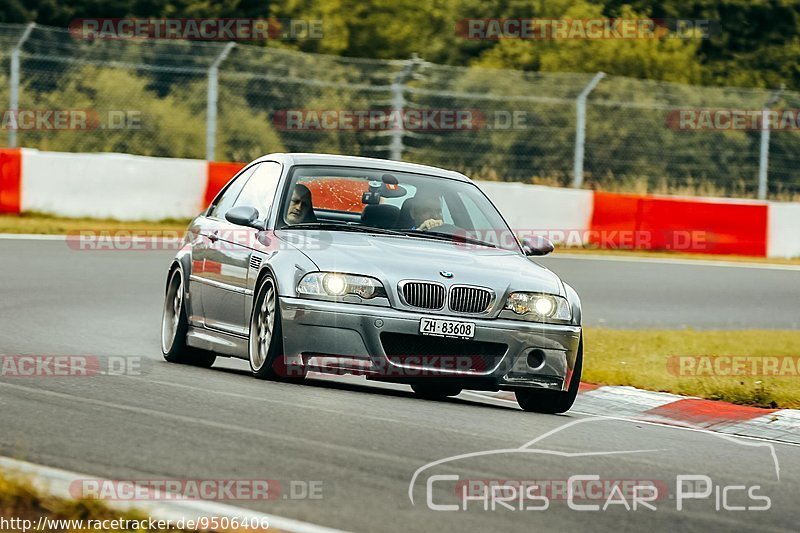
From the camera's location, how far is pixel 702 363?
40.7 feet

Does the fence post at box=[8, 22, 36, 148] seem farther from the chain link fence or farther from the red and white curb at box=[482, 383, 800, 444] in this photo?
the red and white curb at box=[482, 383, 800, 444]

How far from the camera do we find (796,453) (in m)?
8.23

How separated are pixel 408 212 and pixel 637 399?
1.92 m

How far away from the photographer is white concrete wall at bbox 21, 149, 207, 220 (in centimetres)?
2152

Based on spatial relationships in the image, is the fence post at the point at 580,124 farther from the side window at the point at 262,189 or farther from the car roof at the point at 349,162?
the side window at the point at 262,189

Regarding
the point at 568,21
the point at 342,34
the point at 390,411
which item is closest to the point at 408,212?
the point at 390,411

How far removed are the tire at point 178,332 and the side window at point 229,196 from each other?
484 mm

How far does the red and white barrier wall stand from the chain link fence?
5.79ft

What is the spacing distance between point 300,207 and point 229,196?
48.2 inches

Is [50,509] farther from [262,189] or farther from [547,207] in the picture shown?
[547,207]

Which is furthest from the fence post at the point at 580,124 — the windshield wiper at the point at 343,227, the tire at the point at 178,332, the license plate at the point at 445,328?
the license plate at the point at 445,328

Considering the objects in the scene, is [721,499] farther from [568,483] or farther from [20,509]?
[20,509]

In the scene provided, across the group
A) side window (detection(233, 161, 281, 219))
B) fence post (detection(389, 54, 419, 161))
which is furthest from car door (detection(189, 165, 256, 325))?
fence post (detection(389, 54, 419, 161))

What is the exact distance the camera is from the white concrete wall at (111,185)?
21.5 metres
